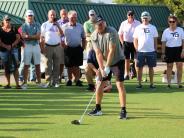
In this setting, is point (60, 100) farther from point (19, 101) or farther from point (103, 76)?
point (103, 76)

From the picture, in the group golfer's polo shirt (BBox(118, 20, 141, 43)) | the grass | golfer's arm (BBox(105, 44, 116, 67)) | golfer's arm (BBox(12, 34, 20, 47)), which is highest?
golfer's polo shirt (BBox(118, 20, 141, 43))

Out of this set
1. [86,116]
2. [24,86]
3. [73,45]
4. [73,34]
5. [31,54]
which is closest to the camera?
[86,116]

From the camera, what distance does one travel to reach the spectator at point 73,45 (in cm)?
1599

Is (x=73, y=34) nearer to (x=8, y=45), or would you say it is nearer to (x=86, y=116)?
(x=8, y=45)

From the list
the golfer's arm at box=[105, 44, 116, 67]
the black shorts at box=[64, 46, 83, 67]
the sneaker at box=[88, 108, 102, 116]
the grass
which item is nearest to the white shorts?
the black shorts at box=[64, 46, 83, 67]

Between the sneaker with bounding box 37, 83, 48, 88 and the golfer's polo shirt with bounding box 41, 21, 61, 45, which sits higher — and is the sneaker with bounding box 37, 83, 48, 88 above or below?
below

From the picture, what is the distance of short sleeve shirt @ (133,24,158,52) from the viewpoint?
15.8 meters

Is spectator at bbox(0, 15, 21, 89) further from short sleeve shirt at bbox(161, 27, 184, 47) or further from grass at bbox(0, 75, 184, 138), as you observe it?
short sleeve shirt at bbox(161, 27, 184, 47)

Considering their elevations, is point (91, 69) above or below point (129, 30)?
below

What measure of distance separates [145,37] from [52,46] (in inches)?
103

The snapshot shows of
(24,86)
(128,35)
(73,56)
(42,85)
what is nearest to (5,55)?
(24,86)

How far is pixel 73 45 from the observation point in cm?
1614

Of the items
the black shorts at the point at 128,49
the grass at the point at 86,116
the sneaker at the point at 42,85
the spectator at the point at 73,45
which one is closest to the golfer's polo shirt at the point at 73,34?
the spectator at the point at 73,45

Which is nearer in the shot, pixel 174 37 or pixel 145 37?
pixel 145 37
